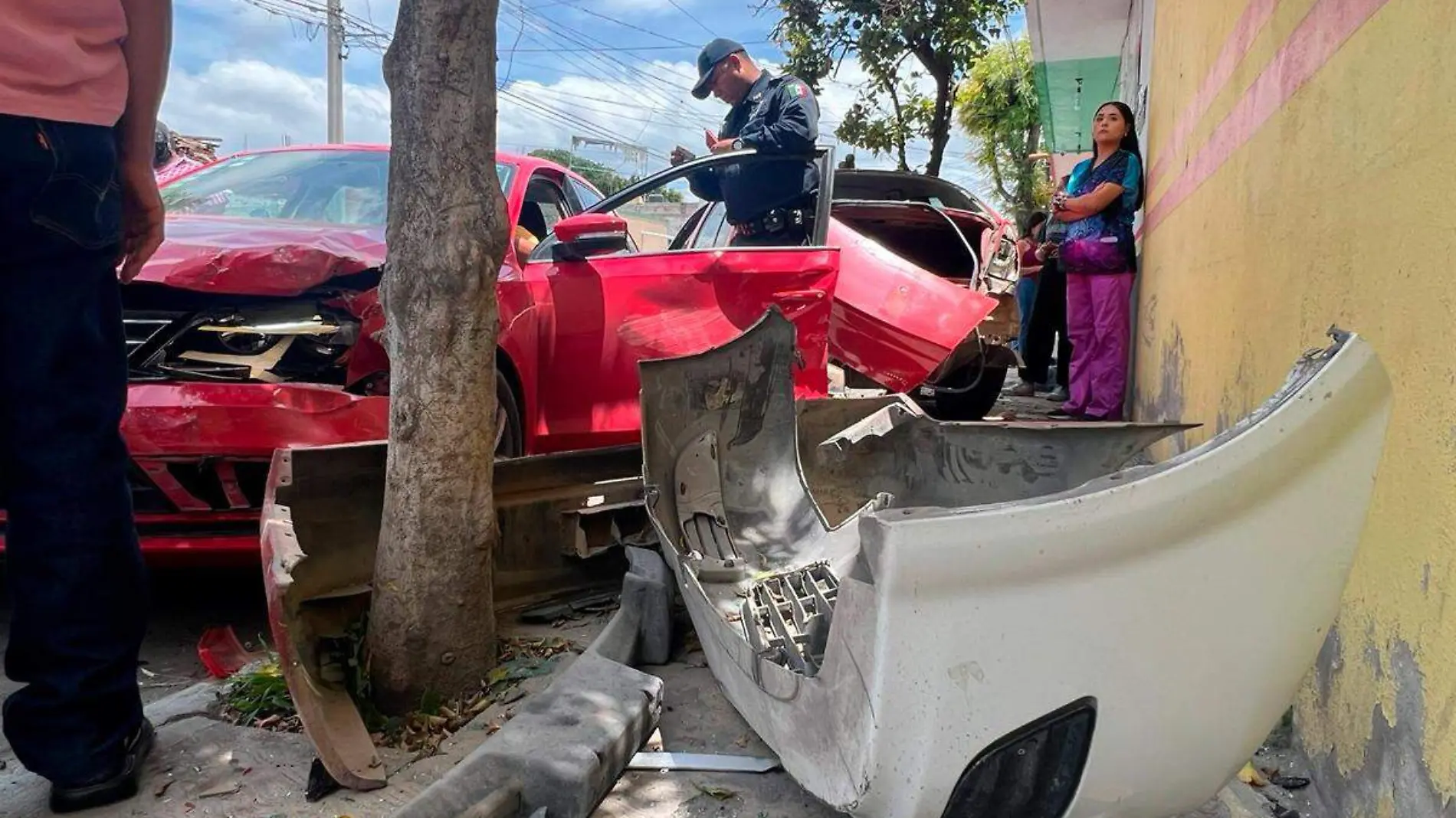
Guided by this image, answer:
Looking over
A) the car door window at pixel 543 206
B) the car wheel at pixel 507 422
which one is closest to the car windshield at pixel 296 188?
the car door window at pixel 543 206

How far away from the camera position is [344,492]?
2.74 m

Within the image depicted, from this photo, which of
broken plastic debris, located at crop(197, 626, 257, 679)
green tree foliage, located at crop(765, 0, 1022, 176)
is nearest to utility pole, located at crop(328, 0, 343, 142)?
green tree foliage, located at crop(765, 0, 1022, 176)

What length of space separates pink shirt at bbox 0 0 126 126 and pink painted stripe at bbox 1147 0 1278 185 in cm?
315

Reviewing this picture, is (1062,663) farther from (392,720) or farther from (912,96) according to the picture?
(912,96)

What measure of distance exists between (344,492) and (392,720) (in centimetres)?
73

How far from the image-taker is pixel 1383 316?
1.77m

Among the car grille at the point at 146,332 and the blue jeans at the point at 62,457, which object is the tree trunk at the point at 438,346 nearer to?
the blue jeans at the point at 62,457

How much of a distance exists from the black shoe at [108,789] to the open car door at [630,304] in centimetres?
180

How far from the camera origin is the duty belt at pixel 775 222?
4.27 m

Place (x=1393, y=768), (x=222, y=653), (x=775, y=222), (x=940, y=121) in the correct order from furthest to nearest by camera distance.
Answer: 1. (x=940, y=121)
2. (x=775, y=222)
3. (x=222, y=653)
4. (x=1393, y=768)

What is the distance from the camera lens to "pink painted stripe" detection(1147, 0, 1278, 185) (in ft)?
10.4

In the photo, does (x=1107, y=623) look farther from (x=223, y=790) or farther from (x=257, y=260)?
(x=257, y=260)

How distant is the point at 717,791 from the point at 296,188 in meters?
3.24

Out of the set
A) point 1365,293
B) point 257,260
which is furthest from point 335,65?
point 1365,293
